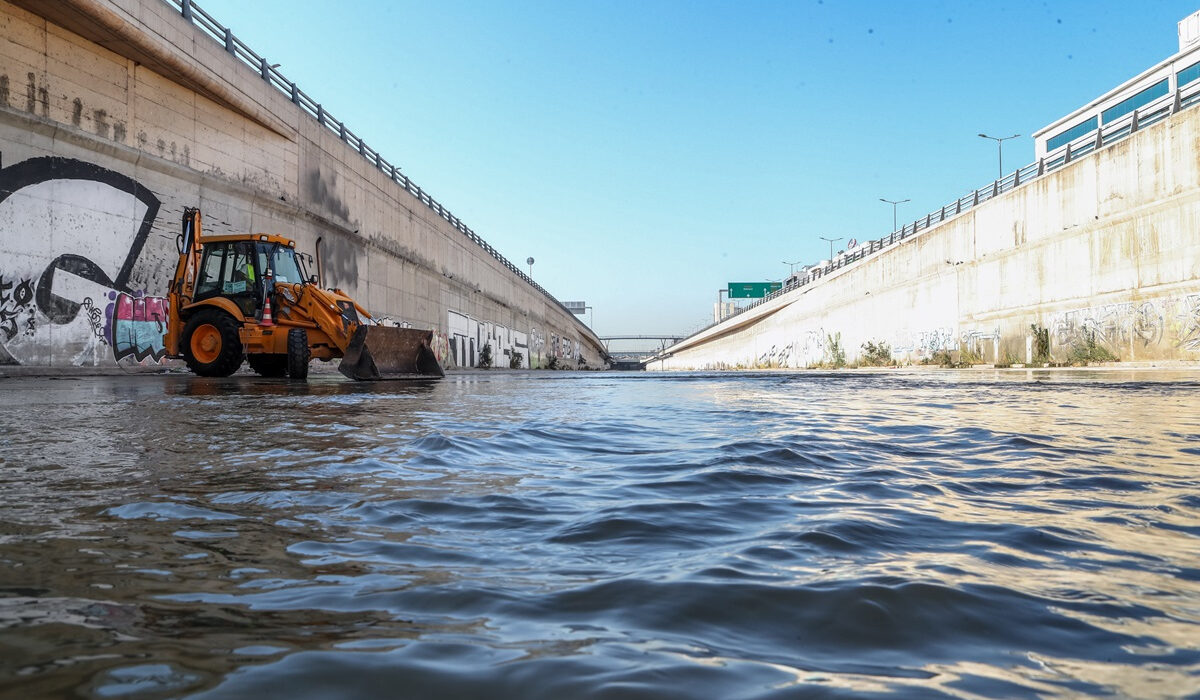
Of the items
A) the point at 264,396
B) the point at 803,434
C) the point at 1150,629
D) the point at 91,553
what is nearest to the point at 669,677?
the point at 1150,629

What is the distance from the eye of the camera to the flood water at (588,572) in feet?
4.51

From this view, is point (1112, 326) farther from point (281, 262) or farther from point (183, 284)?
point (183, 284)

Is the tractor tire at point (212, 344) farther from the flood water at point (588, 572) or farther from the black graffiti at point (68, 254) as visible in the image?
the flood water at point (588, 572)

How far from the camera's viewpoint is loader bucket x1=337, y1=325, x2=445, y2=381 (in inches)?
611

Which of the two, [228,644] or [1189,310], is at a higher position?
[1189,310]

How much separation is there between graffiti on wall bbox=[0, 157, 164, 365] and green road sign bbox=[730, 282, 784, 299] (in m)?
80.8

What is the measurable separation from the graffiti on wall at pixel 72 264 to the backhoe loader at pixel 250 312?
2157 millimetres

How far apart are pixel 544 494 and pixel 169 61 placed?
19.2 m

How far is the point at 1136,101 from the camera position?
54000 millimetres

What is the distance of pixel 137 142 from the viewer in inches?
693

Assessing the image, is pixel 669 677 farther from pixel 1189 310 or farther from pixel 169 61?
pixel 1189 310

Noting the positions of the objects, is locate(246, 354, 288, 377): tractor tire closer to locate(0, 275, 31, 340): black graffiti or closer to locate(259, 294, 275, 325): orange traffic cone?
locate(259, 294, 275, 325): orange traffic cone

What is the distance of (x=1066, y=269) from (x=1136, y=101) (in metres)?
39.2

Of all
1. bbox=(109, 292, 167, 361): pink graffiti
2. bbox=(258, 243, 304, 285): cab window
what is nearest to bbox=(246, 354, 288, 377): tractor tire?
bbox=(258, 243, 304, 285): cab window
